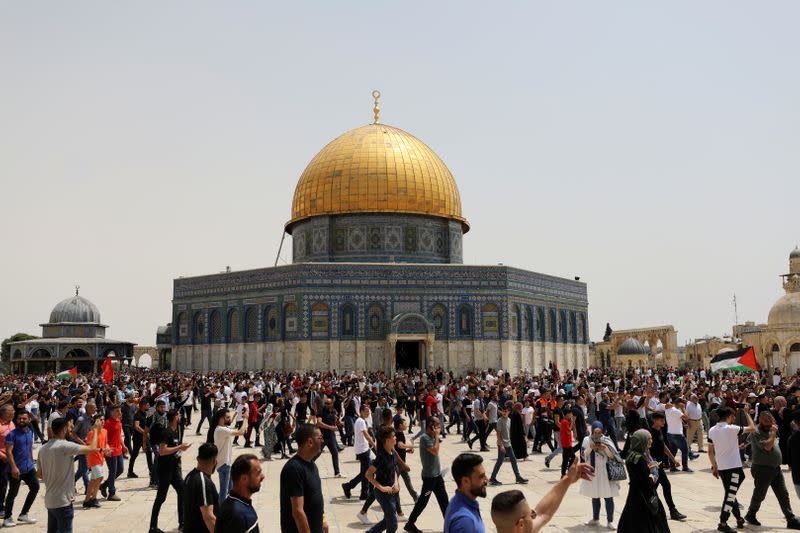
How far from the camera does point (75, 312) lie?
59.0 metres

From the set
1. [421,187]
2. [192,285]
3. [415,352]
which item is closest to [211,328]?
[192,285]

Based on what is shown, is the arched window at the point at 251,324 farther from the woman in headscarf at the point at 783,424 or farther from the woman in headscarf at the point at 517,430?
the woman in headscarf at the point at 783,424

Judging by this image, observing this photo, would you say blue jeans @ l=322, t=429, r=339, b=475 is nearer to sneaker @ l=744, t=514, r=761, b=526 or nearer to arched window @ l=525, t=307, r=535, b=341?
sneaker @ l=744, t=514, r=761, b=526

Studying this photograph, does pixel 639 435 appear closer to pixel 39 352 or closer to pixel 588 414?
pixel 588 414

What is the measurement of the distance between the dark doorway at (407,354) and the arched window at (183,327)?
43.9 feet

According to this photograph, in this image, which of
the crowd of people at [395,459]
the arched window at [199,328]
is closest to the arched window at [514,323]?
the arched window at [199,328]

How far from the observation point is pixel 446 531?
4.07 meters

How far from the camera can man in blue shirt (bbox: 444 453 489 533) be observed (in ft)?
13.1

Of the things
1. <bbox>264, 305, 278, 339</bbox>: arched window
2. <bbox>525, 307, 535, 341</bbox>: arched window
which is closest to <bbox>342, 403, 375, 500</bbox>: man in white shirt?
<bbox>264, 305, 278, 339</bbox>: arched window

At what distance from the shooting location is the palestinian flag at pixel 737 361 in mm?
23703

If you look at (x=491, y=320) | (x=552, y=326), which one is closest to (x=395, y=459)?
(x=491, y=320)

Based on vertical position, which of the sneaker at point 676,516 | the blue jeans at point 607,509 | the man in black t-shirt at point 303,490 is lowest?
the sneaker at point 676,516

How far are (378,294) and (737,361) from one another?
63.8 feet

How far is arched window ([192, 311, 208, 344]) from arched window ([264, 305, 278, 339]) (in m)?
5.02
